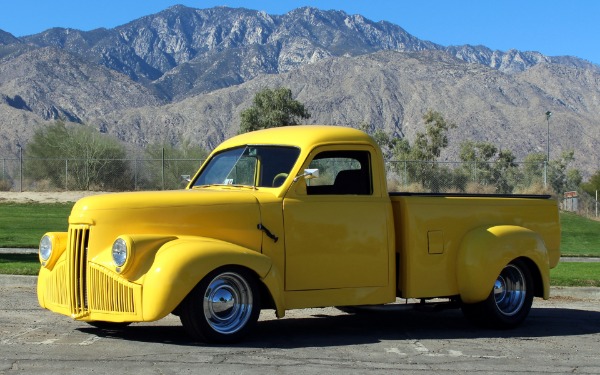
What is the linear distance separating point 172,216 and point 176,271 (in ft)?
2.36

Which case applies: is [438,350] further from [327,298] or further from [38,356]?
[38,356]

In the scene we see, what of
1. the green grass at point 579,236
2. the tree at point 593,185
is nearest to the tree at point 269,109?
the green grass at point 579,236

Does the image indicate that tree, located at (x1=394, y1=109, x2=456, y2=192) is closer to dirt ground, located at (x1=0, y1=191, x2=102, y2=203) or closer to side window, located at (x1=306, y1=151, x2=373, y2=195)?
dirt ground, located at (x1=0, y1=191, x2=102, y2=203)

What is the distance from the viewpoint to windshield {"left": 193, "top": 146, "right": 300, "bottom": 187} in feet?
32.1

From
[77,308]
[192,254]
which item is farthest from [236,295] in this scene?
[77,308]

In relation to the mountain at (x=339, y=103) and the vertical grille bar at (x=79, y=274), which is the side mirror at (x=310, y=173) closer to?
the vertical grille bar at (x=79, y=274)

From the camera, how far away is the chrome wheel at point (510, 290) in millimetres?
10664

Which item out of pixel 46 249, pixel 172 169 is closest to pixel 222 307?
pixel 46 249

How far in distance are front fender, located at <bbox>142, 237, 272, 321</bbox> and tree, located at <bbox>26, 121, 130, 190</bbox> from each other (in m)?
33.9

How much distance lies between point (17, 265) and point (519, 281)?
9.29m

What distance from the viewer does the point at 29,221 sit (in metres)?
32.6

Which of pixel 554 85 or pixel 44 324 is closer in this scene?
pixel 44 324

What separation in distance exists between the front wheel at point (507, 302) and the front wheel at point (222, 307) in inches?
111

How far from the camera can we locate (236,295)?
8969 millimetres
